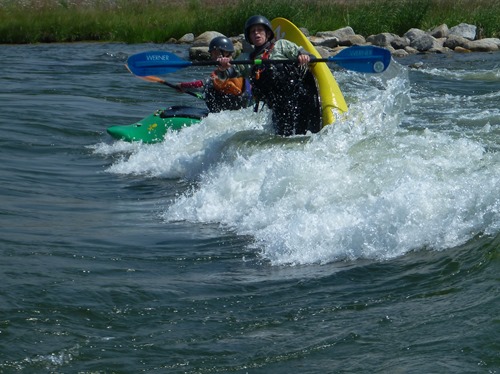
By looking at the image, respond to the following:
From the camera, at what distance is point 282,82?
820cm

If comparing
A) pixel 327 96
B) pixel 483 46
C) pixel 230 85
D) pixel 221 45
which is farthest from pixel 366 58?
pixel 483 46

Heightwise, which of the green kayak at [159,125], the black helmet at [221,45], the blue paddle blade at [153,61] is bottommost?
the green kayak at [159,125]

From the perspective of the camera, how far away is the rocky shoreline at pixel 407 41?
70.3ft

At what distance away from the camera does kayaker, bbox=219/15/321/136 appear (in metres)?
8.05

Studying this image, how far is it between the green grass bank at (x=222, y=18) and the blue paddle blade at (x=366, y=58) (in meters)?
15.2

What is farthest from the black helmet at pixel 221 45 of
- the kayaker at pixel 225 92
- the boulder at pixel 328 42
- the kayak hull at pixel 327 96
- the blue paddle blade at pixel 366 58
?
the boulder at pixel 328 42

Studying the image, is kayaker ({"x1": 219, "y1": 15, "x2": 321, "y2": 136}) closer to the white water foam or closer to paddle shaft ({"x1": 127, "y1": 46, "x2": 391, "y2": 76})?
paddle shaft ({"x1": 127, "y1": 46, "x2": 391, "y2": 76})

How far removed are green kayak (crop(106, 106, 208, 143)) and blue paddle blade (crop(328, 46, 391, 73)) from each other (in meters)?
2.39

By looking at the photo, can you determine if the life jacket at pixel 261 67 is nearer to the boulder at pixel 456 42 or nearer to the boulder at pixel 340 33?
the boulder at pixel 340 33

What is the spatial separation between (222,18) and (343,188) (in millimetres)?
19438

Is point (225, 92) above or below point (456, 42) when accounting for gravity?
above

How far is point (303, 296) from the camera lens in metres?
4.55

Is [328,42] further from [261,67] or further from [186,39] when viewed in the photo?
[261,67]

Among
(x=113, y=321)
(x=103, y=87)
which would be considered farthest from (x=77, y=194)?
(x=103, y=87)
